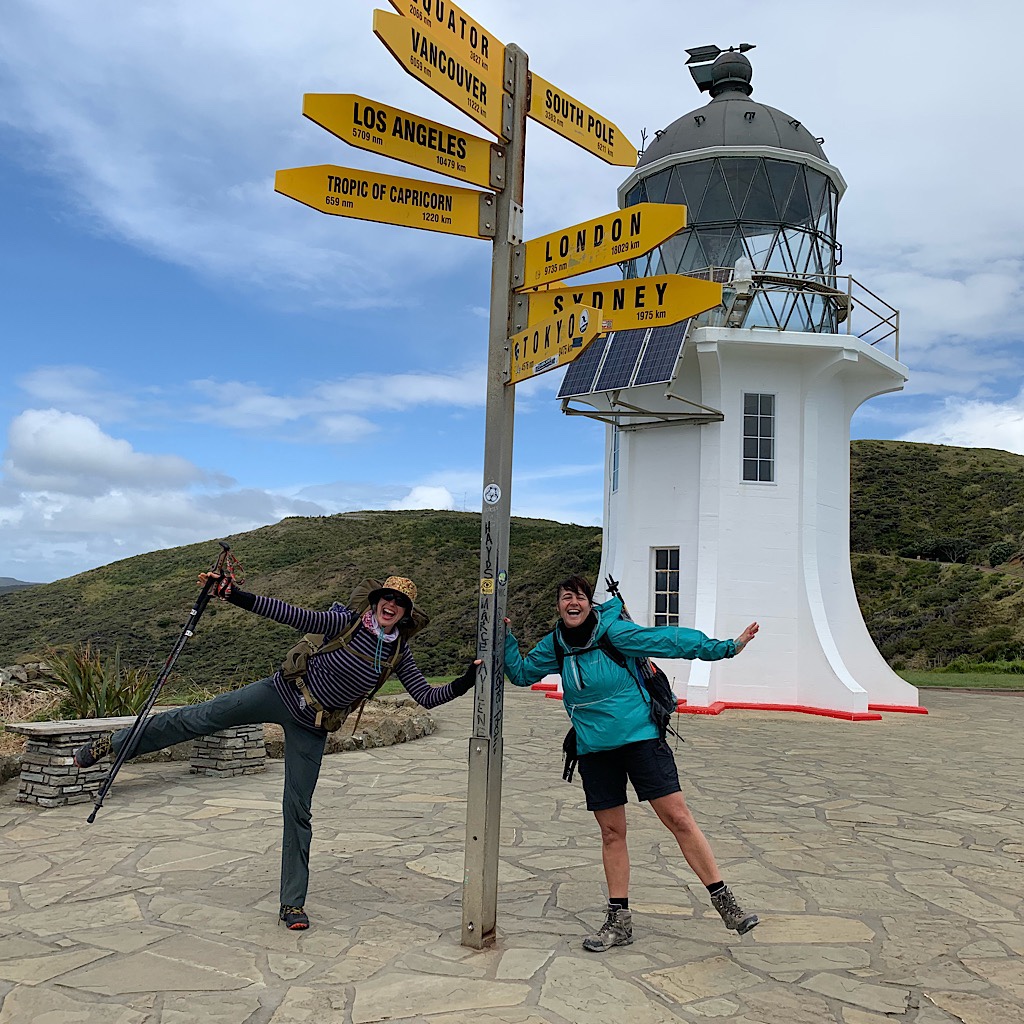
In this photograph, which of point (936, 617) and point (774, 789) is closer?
point (774, 789)

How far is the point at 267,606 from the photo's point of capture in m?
4.53

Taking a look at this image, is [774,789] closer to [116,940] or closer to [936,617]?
[116,940]

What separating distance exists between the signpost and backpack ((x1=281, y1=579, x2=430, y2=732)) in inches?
18.1

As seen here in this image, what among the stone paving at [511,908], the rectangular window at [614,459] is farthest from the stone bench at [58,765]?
the rectangular window at [614,459]

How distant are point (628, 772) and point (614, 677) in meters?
0.46

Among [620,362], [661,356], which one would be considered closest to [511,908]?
[661,356]

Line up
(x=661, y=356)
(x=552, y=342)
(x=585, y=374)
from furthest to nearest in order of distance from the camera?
(x=585, y=374)
(x=661, y=356)
(x=552, y=342)

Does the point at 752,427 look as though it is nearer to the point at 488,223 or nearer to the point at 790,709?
the point at 790,709

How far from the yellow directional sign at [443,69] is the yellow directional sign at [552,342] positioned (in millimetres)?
1057

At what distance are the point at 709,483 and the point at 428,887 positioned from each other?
10.0 meters

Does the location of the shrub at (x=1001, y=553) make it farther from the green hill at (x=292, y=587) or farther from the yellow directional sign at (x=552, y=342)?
the yellow directional sign at (x=552, y=342)

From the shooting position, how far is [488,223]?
4.65 metres

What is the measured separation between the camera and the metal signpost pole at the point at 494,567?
4.30 m

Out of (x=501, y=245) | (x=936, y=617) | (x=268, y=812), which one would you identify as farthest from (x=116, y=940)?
(x=936, y=617)
